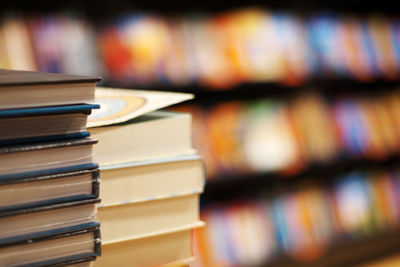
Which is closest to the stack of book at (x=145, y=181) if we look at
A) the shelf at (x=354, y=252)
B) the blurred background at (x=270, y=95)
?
the blurred background at (x=270, y=95)

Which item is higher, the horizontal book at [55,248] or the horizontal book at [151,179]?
the horizontal book at [151,179]

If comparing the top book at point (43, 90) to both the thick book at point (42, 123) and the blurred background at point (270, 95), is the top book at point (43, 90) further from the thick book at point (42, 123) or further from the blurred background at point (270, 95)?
the blurred background at point (270, 95)

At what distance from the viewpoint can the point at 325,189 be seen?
3.07 meters

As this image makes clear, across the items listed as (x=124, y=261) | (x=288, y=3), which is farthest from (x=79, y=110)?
(x=288, y=3)

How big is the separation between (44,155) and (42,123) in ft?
0.10

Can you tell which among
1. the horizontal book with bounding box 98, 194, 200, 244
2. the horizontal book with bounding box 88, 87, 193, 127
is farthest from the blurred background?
the horizontal book with bounding box 98, 194, 200, 244

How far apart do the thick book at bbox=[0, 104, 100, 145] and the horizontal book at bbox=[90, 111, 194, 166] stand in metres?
0.10

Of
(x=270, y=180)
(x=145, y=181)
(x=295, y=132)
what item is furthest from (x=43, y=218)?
(x=295, y=132)

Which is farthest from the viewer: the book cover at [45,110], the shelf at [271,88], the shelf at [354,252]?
the shelf at [354,252]

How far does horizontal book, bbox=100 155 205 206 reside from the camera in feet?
2.21

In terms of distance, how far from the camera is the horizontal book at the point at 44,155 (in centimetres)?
53

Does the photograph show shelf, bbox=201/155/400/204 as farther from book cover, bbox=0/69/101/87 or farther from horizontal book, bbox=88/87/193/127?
Result: book cover, bbox=0/69/101/87

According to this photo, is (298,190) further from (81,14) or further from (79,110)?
(79,110)

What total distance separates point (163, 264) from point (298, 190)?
230 cm
